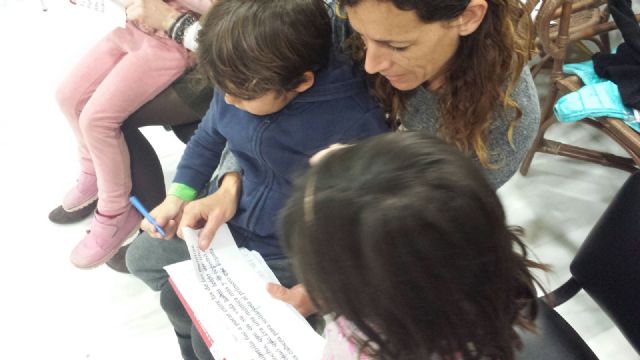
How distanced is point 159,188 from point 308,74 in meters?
0.72

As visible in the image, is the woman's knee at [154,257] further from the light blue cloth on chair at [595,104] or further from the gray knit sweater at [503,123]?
the light blue cloth on chair at [595,104]

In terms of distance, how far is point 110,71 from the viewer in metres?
1.33

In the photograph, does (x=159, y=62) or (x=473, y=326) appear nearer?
(x=473, y=326)

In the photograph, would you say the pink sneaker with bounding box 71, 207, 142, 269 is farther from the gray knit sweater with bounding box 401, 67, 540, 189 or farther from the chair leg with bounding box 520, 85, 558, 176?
the chair leg with bounding box 520, 85, 558, 176

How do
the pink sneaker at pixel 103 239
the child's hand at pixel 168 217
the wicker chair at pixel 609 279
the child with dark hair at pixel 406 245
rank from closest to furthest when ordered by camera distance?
the child with dark hair at pixel 406 245
the wicker chair at pixel 609 279
the child's hand at pixel 168 217
the pink sneaker at pixel 103 239

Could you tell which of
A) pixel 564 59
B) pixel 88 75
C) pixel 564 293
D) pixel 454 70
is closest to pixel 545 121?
pixel 564 59

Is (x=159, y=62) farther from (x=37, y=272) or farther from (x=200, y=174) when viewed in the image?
(x=37, y=272)

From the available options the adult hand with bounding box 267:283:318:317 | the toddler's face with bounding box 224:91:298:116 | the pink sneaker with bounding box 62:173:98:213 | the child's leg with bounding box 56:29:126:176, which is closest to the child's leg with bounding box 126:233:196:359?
the adult hand with bounding box 267:283:318:317

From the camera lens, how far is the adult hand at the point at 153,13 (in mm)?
1128

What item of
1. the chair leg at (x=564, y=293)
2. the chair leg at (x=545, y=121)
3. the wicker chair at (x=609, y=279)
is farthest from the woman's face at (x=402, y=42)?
the chair leg at (x=545, y=121)

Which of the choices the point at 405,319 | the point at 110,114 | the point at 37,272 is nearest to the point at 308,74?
the point at 405,319

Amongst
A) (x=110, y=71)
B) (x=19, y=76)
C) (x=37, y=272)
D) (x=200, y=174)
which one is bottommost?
(x=37, y=272)

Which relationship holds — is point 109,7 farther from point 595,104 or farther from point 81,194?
point 595,104

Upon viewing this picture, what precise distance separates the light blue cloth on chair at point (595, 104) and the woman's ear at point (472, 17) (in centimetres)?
71
